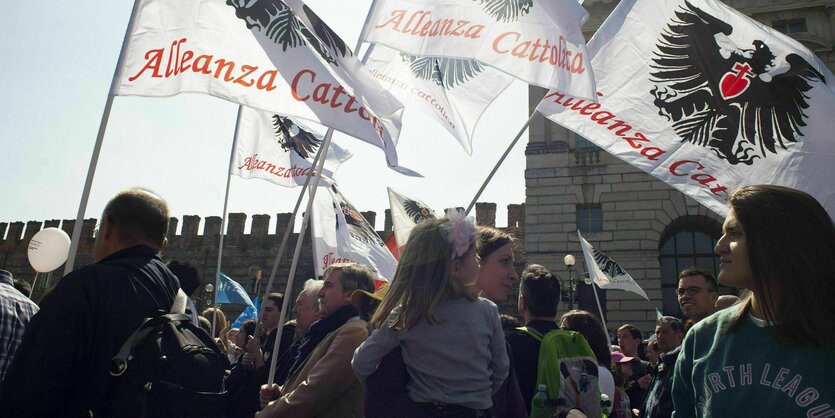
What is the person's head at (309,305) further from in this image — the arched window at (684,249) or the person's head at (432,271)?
the arched window at (684,249)

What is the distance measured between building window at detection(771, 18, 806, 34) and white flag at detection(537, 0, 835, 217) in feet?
56.6

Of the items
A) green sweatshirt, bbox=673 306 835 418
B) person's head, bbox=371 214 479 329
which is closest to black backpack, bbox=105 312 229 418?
person's head, bbox=371 214 479 329

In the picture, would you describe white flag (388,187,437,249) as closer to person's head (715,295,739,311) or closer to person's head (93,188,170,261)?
person's head (715,295,739,311)

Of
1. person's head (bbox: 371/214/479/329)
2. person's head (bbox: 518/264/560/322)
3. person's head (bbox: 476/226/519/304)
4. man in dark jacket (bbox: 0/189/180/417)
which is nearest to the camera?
man in dark jacket (bbox: 0/189/180/417)

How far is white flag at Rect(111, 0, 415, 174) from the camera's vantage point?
332 cm

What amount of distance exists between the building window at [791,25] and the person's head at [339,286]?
20.5m

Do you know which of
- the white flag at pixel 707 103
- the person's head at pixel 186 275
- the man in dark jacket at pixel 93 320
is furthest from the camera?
the person's head at pixel 186 275

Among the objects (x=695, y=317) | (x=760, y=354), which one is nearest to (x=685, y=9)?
(x=695, y=317)

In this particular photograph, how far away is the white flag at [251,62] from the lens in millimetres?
3321

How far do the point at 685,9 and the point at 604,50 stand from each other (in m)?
0.74

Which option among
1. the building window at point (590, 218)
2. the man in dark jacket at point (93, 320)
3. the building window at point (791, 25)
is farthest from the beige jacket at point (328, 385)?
the building window at point (791, 25)

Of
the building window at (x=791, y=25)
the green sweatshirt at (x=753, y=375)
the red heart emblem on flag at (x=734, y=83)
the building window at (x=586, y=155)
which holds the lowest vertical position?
the green sweatshirt at (x=753, y=375)

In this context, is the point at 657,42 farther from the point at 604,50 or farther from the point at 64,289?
the point at 64,289

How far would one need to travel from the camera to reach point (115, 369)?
1892mm
